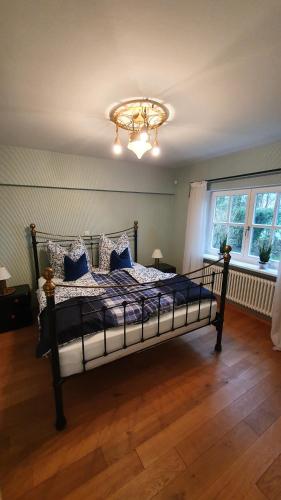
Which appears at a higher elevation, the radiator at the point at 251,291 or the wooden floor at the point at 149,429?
the radiator at the point at 251,291

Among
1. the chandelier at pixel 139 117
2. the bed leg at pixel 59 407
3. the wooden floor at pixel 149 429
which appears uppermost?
the chandelier at pixel 139 117

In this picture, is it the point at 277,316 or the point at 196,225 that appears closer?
the point at 277,316

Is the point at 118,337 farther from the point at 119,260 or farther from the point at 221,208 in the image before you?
the point at 221,208

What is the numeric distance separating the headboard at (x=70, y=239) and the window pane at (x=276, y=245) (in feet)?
7.25

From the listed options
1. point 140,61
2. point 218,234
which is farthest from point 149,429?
point 218,234

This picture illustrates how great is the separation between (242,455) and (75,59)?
8.94 feet

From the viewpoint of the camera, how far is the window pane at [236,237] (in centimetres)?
331

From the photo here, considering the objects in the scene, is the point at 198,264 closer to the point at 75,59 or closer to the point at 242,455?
the point at 242,455

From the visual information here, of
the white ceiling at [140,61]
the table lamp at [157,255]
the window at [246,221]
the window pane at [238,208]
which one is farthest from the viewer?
the table lamp at [157,255]

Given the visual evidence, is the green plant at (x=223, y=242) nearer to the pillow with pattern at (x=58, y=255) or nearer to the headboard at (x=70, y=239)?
the headboard at (x=70, y=239)

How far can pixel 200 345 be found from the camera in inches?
95.7

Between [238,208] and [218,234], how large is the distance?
0.57 meters

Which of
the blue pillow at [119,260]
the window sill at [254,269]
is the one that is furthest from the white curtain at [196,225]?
the blue pillow at [119,260]

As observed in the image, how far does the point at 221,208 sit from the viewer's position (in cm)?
357
